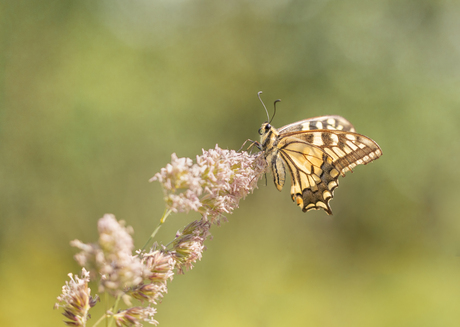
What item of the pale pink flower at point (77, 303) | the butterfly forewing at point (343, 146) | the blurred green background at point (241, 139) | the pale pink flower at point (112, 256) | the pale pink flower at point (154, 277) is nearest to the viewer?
the pale pink flower at point (112, 256)

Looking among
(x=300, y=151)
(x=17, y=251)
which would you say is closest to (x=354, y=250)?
(x=300, y=151)

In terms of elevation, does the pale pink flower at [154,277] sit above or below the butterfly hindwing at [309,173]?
below

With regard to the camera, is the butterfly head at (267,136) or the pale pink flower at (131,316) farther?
the butterfly head at (267,136)

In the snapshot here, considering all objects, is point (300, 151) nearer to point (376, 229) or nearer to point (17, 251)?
point (17, 251)

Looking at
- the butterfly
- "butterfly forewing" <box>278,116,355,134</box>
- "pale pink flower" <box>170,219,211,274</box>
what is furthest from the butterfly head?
"pale pink flower" <box>170,219,211,274</box>

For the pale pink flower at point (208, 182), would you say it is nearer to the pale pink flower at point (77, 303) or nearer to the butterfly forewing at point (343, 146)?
the pale pink flower at point (77, 303)

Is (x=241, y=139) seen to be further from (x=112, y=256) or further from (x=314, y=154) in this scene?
(x=112, y=256)

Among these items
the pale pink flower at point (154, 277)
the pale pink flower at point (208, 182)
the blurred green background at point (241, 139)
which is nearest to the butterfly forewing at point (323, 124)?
the pale pink flower at point (208, 182)
